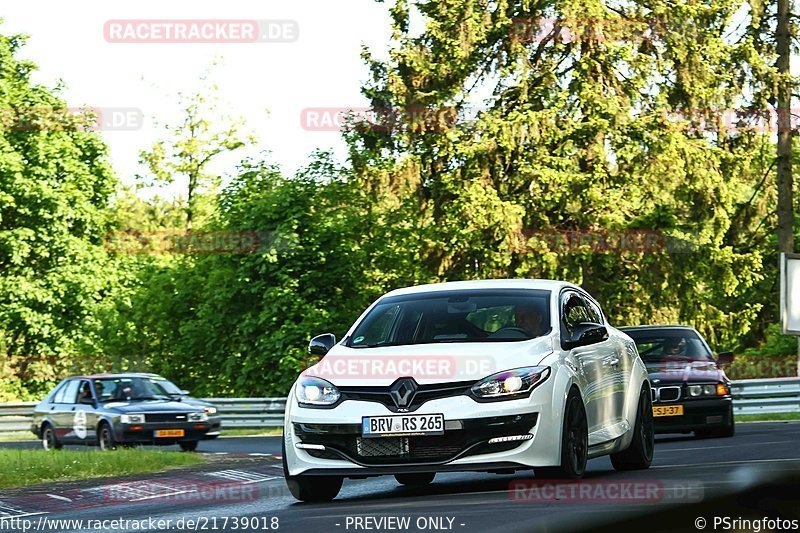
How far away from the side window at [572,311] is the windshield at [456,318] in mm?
193

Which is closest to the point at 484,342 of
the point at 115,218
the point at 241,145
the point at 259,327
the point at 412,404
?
the point at 412,404

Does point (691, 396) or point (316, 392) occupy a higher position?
point (316, 392)

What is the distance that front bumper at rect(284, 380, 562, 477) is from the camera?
9.50 m

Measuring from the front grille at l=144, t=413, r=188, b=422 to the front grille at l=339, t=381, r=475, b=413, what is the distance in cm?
1465

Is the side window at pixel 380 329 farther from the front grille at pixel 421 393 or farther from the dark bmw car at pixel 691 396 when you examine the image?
the dark bmw car at pixel 691 396

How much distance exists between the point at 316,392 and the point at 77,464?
7.69 meters

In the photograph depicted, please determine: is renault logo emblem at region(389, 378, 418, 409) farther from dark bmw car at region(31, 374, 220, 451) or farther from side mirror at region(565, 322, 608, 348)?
dark bmw car at region(31, 374, 220, 451)

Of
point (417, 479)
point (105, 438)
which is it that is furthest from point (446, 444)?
point (105, 438)

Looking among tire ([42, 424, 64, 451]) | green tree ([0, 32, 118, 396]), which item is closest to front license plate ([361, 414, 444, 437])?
tire ([42, 424, 64, 451])

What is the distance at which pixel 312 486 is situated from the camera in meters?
10.2

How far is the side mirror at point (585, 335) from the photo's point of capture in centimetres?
1041

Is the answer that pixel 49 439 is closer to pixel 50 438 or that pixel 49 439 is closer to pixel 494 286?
pixel 50 438

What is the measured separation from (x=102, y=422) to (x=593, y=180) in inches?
677

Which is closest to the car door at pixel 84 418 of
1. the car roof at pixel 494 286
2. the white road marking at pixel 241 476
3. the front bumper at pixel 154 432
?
the front bumper at pixel 154 432
